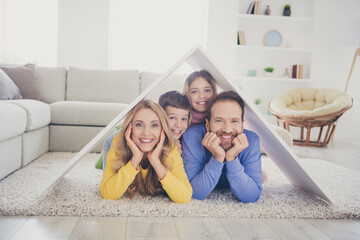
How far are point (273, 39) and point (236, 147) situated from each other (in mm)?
4459

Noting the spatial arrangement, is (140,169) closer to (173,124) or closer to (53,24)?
(173,124)

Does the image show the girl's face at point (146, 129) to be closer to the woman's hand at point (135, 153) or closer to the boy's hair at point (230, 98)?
the woman's hand at point (135, 153)

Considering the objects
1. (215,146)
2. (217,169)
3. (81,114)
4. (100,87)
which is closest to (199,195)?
(217,169)

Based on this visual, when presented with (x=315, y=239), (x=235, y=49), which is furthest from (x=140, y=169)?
(x=235, y=49)

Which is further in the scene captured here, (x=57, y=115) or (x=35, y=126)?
(x=57, y=115)

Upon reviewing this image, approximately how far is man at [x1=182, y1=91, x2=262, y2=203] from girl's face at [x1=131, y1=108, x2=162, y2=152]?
0.67 ft

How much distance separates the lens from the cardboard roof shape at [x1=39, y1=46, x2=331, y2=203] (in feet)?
4.91

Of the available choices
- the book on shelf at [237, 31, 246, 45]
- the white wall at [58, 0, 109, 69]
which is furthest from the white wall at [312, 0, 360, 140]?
the white wall at [58, 0, 109, 69]

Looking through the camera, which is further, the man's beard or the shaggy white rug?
the man's beard

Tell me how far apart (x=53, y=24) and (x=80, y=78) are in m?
2.01

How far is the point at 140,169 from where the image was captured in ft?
5.37

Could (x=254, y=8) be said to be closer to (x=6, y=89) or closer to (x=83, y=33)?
Result: (x=83, y=33)

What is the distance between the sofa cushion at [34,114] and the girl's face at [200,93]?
130 centimetres

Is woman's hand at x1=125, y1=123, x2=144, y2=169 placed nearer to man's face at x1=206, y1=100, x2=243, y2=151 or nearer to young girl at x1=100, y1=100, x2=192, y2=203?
young girl at x1=100, y1=100, x2=192, y2=203
